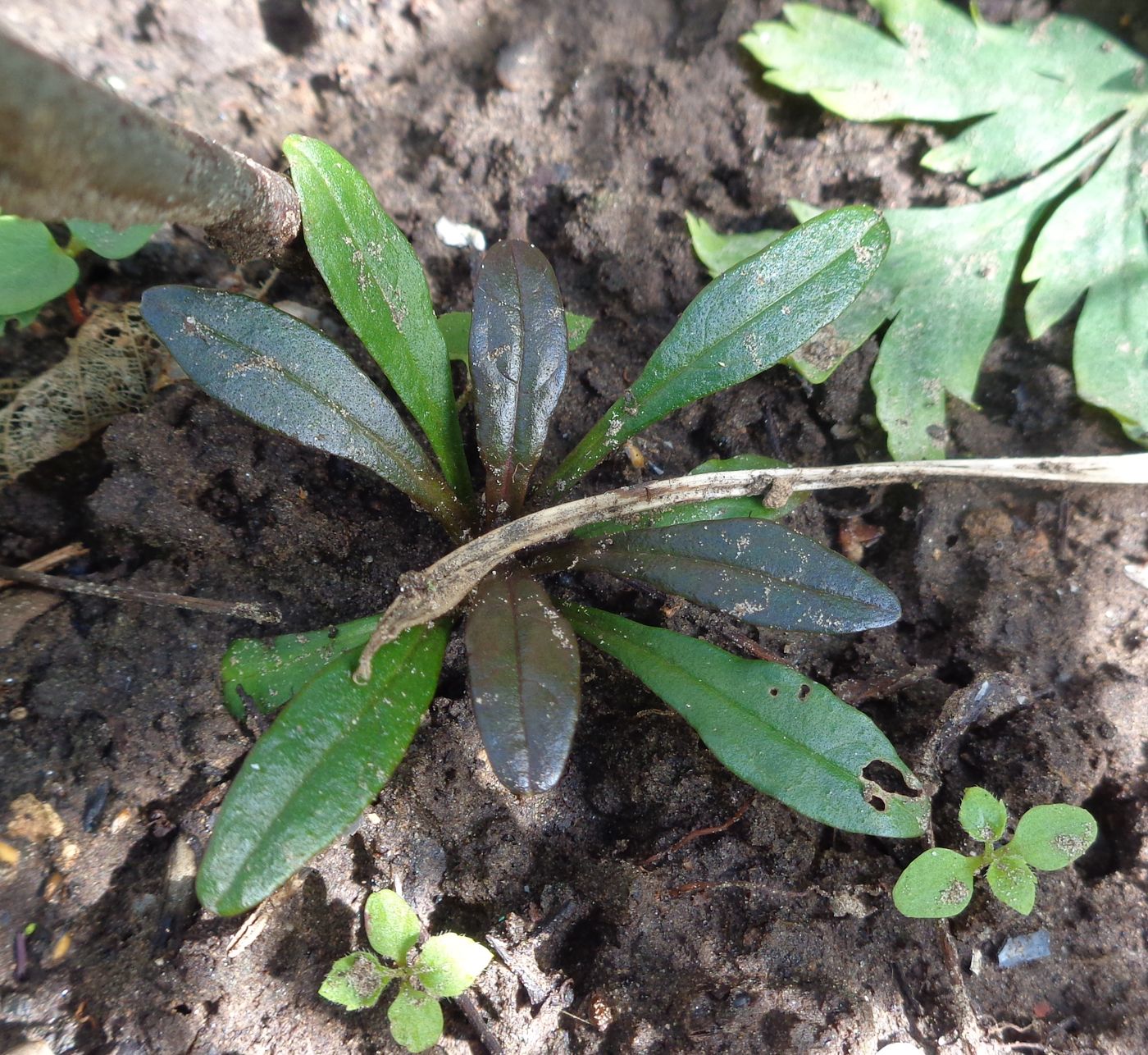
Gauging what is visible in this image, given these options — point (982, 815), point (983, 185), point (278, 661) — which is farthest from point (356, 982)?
point (983, 185)

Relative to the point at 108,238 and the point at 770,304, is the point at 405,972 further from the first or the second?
the point at 108,238

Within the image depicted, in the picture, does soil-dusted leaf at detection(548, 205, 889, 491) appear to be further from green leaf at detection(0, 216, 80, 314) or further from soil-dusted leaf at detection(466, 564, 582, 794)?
green leaf at detection(0, 216, 80, 314)

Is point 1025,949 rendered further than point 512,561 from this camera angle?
No

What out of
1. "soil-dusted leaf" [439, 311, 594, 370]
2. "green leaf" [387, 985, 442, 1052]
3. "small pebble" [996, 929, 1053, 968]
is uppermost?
"soil-dusted leaf" [439, 311, 594, 370]

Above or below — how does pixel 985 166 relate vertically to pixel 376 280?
below

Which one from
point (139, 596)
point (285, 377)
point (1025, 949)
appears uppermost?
point (285, 377)

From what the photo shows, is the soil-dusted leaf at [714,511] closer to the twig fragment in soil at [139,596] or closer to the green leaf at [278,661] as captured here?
the green leaf at [278,661]

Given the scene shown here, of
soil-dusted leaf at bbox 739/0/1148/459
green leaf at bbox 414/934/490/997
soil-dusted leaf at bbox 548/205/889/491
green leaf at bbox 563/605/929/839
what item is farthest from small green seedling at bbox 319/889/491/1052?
soil-dusted leaf at bbox 739/0/1148/459

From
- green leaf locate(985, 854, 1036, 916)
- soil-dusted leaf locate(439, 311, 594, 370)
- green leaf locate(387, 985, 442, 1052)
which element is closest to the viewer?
green leaf locate(387, 985, 442, 1052)
